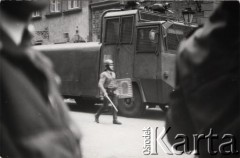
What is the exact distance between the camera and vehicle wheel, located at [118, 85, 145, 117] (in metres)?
13.6

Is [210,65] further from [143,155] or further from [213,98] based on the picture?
[143,155]

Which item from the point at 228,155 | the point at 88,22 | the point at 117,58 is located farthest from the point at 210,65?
the point at 88,22

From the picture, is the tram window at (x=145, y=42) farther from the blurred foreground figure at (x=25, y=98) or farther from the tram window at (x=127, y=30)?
the blurred foreground figure at (x=25, y=98)

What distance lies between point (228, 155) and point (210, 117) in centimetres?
35

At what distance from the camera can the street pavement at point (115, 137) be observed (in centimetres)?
810

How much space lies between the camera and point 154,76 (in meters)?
13.5

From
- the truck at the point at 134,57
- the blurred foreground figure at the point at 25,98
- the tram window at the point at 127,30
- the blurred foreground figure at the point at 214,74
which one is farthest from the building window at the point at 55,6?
the blurred foreground figure at the point at 25,98

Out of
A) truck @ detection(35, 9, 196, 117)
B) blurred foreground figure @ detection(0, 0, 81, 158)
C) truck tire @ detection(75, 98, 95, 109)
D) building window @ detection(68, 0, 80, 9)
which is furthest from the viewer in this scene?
building window @ detection(68, 0, 80, 9)

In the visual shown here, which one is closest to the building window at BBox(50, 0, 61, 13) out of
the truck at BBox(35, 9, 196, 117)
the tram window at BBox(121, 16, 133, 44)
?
the truck at BBox(35, 9, 196, 117)

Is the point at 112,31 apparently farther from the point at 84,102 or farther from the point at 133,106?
the point at 84,102

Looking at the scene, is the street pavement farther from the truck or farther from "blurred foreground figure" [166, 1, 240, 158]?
"blurred foreground figure" [166, 1, 240, 158]

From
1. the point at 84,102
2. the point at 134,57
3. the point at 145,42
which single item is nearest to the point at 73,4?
the point at 84,102

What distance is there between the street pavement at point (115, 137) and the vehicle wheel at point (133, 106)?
0.67ft

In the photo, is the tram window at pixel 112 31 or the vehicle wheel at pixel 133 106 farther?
the tram window at pixel 112 31
